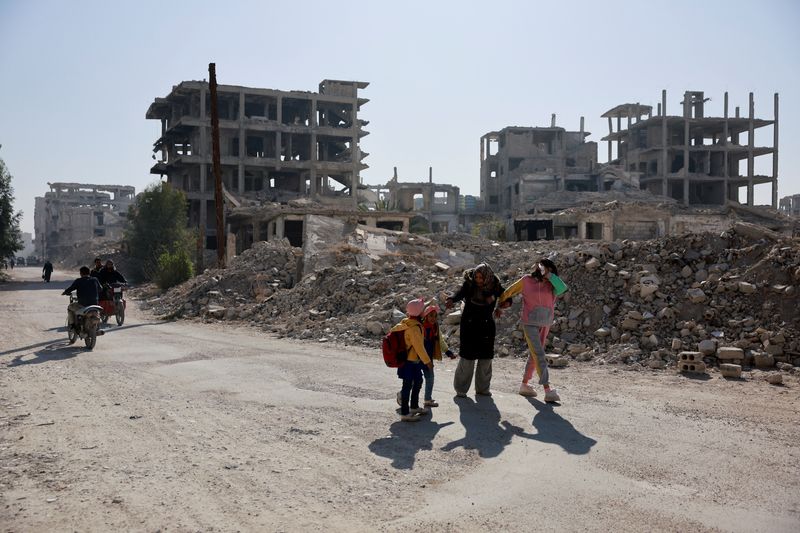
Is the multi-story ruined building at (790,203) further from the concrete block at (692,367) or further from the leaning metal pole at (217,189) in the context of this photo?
the concrete block at (692,367)

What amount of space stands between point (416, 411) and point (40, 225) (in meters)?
101

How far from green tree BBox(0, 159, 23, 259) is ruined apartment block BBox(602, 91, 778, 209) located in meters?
50.8

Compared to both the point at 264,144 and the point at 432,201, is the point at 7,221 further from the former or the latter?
the point at 432,201

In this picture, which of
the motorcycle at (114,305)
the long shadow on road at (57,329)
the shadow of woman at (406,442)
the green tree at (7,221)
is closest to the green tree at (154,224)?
the green tree at (7,221)

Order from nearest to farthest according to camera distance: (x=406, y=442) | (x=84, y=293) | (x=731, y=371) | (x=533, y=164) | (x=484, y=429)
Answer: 1. (x=406, y=442)
2. (x=484, y=429)
3. (x=731, y=371)
4. (x=84, y=293)
5. (x=533, y=164)

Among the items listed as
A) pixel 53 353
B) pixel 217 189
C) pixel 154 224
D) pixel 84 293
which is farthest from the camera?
pixel 154 224

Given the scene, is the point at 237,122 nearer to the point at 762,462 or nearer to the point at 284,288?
the point at 284,288

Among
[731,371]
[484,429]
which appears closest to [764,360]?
[731,371]

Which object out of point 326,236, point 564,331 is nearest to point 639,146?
point 326,236

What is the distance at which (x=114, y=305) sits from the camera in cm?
1588

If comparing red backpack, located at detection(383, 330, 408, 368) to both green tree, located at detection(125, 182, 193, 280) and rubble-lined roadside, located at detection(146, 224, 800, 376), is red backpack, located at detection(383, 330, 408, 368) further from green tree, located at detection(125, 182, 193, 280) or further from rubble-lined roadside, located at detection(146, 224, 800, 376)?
green tree, located at detection(125, 182, 193, 280)

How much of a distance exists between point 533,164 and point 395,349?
6032 cm

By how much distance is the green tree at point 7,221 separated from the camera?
36.7 metres

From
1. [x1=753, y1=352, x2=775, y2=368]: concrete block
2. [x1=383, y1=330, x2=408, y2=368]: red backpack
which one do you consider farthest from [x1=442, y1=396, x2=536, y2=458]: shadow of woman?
[x1=753, y1=352, x2=775, y2=368]: concrete block
